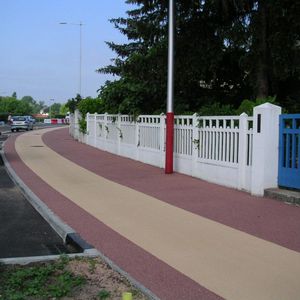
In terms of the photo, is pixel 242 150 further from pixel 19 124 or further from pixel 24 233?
pixel 19 124

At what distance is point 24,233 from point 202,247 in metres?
2.76

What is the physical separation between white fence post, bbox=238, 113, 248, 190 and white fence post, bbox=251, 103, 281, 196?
1.59 ft

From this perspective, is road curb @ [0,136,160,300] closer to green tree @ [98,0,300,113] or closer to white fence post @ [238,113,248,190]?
white fence post @ [238,113,248,190]

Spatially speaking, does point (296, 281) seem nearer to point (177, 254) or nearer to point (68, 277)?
point (177, 254)

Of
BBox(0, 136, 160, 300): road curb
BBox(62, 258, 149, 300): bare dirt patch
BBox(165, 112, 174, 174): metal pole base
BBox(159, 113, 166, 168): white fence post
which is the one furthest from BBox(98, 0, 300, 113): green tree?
BBox(62, 258, 149, 300): bare dirt patch

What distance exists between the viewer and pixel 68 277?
17.1ft

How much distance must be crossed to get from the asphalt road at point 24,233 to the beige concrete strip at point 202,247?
905 mm

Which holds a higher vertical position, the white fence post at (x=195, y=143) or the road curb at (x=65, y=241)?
the white fence post at (x=195, y=143)

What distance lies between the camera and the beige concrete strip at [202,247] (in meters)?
5.23

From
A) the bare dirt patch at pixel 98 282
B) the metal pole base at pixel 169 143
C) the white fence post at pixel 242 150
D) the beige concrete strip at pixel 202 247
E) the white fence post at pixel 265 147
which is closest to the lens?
the bare dirt patch at pixel 98 282

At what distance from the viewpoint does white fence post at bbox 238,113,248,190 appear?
35.9 ft

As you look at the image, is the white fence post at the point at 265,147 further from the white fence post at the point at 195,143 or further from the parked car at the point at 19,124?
the parked car at the point at 19,124

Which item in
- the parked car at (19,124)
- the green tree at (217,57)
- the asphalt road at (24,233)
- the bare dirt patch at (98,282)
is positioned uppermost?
the green tree at (217,57)

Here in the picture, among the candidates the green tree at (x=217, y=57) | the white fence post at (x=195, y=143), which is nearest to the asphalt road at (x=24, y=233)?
the white fence post at (x=195, y=143)
